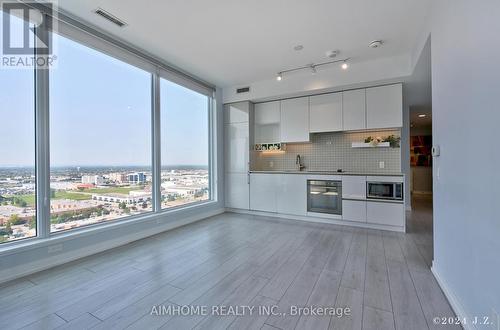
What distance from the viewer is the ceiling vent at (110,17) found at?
246 centimetres

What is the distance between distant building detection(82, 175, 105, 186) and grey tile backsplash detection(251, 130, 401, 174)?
2.91 m

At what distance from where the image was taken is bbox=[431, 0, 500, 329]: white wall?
3.81 feet

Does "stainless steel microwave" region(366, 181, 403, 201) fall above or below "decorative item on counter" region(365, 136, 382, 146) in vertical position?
below

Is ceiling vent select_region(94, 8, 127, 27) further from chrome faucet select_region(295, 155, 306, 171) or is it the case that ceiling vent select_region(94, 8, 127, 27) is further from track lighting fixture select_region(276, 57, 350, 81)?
chrome faucet select_region(295, 155, 306, 171)

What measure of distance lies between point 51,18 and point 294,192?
429 cm

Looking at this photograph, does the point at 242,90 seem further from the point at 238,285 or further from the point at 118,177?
the point at 238,285

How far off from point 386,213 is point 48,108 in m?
4.89

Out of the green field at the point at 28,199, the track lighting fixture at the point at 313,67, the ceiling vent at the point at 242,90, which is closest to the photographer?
the green field at the point at 28,199

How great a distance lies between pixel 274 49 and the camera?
331cm

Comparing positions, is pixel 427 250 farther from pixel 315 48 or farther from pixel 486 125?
pixel 315 48

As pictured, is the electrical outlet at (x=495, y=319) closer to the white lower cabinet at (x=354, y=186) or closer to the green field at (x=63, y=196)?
the white lower cabinet at (x=354, y=186)

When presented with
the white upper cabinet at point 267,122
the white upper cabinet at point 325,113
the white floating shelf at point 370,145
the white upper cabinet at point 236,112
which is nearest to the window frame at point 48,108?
the white upper cabinet at point 236,112

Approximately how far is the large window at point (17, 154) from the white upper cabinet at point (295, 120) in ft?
12.8

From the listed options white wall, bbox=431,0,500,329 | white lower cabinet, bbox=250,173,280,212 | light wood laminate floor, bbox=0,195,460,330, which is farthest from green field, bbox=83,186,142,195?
white wall, bbox=431,0,500,329
